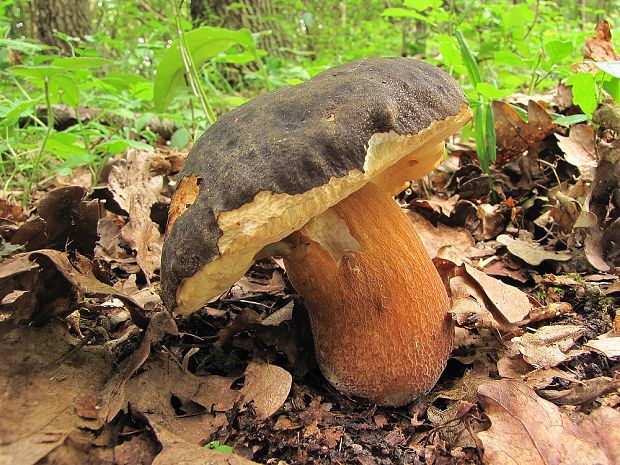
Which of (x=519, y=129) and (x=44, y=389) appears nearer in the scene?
(x=44, y=389)

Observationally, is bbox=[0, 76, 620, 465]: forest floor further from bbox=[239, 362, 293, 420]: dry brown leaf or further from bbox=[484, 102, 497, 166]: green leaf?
bbox=[484, 102, 497, 166]: green leaf

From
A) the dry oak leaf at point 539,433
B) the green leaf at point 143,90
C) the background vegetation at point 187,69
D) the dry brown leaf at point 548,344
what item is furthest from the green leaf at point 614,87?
the green leaf at point 143,90

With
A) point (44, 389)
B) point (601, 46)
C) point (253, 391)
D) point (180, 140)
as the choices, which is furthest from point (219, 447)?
point (180, 140)

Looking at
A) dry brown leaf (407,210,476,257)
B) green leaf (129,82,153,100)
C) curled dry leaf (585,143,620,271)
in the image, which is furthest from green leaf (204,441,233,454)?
green leaf (129,82,153,100)

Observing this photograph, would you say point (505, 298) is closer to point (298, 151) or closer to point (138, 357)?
point (298, 151)

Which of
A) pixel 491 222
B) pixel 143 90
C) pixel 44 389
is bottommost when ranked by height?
pixel 491 222

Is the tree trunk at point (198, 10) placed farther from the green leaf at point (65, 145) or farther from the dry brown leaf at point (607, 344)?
the dry brown leaf at point (607, 344)

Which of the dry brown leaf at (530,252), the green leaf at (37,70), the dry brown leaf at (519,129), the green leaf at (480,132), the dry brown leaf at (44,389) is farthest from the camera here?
the dry brown leaf at (519,129)
